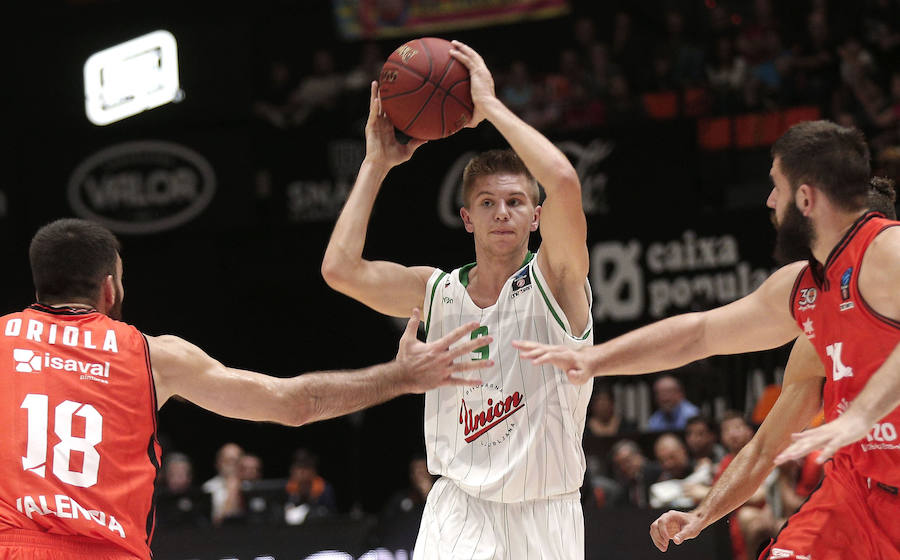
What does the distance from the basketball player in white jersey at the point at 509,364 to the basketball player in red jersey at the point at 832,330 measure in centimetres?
51

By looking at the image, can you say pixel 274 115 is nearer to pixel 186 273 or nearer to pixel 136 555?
pixel 186 273

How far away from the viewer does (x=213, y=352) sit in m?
16.8

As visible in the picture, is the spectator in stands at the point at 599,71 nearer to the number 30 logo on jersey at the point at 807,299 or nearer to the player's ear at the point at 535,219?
the player's ear at the point at 535,219

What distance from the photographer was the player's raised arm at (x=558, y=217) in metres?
5.01

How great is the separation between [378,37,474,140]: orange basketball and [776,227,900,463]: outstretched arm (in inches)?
85.6

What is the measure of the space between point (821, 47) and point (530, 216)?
10.3 m

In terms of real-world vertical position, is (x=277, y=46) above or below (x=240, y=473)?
above

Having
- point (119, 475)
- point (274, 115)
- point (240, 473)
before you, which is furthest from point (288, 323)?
point (119, 475)

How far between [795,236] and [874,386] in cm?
80

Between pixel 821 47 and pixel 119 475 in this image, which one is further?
pixel 821 47

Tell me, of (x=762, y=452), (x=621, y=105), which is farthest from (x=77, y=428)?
(x=621, y=105)

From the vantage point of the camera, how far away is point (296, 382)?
4.62 meters

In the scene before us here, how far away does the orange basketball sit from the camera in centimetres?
548

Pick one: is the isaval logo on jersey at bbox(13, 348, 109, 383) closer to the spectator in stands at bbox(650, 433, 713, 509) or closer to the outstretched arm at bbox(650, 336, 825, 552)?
the outstretched arm at bbox(650, 336, 825, 552)
